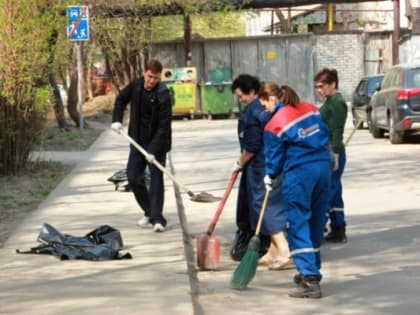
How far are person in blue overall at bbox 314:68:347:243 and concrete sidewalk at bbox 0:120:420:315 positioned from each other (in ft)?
0.70

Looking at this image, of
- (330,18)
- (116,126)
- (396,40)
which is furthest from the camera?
(330,18)

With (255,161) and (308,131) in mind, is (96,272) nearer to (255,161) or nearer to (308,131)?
(255,161)

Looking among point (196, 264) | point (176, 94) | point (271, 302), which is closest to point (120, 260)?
point (196, 264)

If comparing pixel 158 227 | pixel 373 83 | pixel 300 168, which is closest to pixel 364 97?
pixel 373 83

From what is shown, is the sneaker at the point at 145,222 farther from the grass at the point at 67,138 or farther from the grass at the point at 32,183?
the grass at the point at 67,138

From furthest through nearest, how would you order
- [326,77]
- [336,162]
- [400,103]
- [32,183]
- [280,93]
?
[400,103]
[32,183]
[326,77]
[336,162]
[280,93]

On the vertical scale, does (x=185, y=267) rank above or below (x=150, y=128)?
below

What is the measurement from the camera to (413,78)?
2075cm

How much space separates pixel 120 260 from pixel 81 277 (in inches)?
34.1

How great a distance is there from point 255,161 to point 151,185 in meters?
2.24

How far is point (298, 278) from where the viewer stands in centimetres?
765

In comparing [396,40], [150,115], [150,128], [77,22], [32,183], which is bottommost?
[32,183]

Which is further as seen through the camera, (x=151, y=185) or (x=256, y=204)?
(x=151, y=185)

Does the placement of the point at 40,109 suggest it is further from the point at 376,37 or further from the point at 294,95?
the point at 376,37
